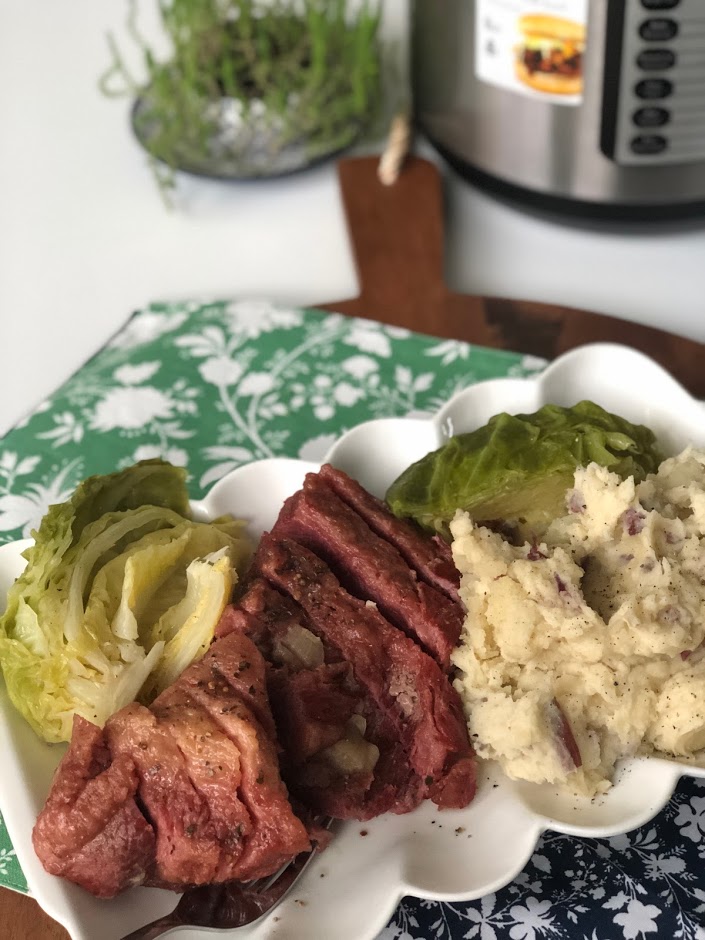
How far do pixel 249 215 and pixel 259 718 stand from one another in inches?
89.1

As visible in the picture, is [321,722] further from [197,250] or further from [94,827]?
[197,250]

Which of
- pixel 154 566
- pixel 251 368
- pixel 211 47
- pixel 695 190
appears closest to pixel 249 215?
pixel 211 47

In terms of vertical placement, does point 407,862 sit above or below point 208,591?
below

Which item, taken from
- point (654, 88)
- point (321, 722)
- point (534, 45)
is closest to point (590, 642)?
point (321, 722)

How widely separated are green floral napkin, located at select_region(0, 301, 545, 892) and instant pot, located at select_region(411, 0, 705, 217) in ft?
1.85

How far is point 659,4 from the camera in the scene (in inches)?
90.4

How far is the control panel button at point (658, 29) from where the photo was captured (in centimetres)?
233

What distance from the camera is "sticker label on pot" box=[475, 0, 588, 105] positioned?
8.00 feet

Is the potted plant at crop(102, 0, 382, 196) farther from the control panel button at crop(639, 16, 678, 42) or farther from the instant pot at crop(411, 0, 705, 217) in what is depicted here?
the control panel button at crop(639, 16, 678, 42)

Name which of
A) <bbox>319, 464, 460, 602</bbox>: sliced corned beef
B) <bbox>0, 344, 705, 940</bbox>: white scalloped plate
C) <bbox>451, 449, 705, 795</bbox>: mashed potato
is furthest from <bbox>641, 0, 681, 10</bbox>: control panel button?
<bbox>0, 344, 705, 940</bbox>: white scalloped plate

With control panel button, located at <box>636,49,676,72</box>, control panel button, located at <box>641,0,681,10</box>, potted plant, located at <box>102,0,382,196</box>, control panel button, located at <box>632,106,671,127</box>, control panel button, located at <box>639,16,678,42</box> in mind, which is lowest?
potted plant, located at <box>102,0,382,196</box>

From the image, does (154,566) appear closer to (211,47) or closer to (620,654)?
(620,654)

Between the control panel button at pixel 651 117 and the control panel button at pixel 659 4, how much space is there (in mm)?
255

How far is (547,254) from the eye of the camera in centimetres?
321
